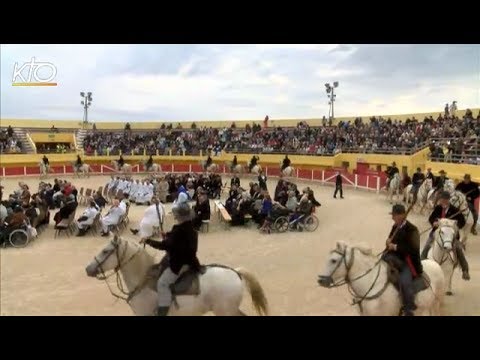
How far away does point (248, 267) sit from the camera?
10.8m

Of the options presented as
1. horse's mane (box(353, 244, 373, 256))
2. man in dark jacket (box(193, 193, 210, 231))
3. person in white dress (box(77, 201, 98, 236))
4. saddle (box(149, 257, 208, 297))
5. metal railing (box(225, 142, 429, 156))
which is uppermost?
metal railing (box(225, 142, 429, 156))

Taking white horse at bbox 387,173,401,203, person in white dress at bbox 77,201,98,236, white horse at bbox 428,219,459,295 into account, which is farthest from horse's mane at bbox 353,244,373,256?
white horse at bbox 387,173,401,203

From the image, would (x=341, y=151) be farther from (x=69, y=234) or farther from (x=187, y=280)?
(x=187, y=280)

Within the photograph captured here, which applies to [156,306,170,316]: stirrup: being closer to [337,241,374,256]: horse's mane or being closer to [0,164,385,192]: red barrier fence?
[337,241,374,256]: horse's mane

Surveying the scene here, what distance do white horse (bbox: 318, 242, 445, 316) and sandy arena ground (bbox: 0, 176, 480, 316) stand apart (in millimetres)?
2144

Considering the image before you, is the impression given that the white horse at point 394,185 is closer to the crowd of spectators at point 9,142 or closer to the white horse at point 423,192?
the white horse at point 423,192

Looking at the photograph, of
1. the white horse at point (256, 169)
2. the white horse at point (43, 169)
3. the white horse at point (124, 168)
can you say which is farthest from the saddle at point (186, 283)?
the white horse at point (43, 169)

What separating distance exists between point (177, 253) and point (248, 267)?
16.8 feet

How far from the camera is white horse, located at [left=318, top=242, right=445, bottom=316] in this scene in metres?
5.68

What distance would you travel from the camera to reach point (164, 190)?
21.0m

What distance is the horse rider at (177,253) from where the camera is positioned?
585 centimetres

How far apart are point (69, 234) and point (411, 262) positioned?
36.6ft
